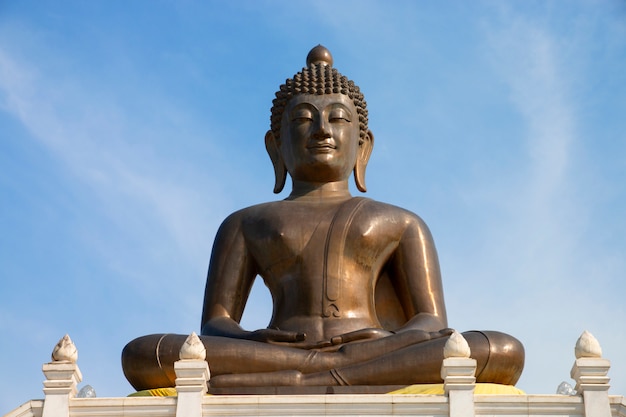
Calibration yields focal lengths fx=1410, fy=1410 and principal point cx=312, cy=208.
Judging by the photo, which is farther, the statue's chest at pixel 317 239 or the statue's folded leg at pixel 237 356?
the statue's chest at pixel 317 239

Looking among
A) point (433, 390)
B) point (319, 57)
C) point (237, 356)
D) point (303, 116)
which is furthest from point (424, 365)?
point (319, 57)

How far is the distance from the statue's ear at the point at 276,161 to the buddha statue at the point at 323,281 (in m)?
0.02

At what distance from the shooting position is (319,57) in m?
18.9

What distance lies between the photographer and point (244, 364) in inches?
587

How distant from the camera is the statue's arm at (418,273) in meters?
16.8

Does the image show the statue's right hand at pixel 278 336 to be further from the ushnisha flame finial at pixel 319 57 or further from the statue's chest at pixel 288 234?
the ushnisha flame finial at pixel 319 57

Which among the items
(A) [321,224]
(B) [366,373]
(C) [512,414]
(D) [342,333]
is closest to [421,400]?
(C) [512,414]

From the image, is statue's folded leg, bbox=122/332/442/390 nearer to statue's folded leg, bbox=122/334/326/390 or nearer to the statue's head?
statue's folded leg, bbox=122/334/326/390

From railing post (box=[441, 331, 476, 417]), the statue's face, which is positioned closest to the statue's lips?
the statue's face

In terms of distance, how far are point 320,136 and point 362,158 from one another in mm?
1268

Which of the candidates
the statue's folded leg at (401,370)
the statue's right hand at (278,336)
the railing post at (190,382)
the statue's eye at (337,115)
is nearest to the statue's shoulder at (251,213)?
the statue's eye at (337,115)

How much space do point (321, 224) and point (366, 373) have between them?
9.07 feet

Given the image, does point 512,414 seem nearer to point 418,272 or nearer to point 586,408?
point 586,408

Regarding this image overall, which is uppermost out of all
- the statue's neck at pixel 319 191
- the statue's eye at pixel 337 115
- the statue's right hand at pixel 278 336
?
the statue's eye at pixel 337 115
